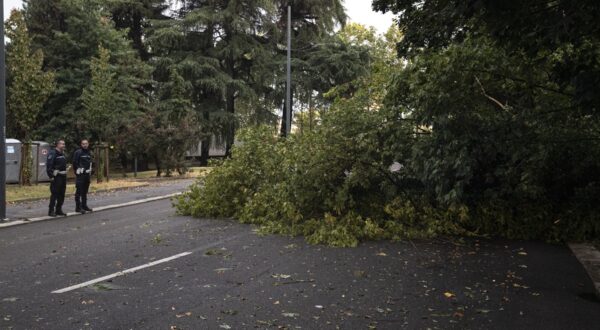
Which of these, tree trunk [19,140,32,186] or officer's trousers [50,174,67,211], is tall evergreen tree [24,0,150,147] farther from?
officer's trousers [50,174,67,211]

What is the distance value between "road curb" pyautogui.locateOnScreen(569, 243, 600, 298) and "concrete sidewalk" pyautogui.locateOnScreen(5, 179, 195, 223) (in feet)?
37.0

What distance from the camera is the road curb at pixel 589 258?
22.4ft

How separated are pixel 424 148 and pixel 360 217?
6.03ft

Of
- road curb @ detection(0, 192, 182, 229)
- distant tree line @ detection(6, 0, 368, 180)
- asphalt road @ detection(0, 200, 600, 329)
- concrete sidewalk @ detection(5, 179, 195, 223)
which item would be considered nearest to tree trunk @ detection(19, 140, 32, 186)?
concrete sidewalk @ detection(5, 179, 195, 223)

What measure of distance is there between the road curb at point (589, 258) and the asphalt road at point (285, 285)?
141mm

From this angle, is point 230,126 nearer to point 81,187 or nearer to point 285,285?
point 81,187

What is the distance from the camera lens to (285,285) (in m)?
6.46

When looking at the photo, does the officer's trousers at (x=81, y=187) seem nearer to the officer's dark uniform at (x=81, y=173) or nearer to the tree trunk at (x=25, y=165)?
the officer's dark uniform at (x=81, y=173)

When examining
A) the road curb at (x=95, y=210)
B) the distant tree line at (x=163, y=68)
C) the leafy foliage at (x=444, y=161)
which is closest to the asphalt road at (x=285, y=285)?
the leafy foliage at (x=444, y=161)

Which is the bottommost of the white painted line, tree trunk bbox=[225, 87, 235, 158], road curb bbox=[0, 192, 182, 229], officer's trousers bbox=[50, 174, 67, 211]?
the white painted line

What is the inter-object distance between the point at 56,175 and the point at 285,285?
329 inches

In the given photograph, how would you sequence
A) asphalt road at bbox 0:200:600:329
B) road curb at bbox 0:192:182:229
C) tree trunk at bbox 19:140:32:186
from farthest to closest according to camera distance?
tree trunk at bbox 19:140:32:186 < road curb at bbox 0:192:182:229 < asphalt road at bbox 0:200:600:329

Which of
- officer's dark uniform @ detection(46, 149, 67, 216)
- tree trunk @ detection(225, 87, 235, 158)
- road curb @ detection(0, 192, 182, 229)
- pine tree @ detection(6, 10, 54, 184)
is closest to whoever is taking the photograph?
road curb @ detection(0, 192, 182, 229)

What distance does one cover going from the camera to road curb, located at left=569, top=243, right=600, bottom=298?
22.4 ft
